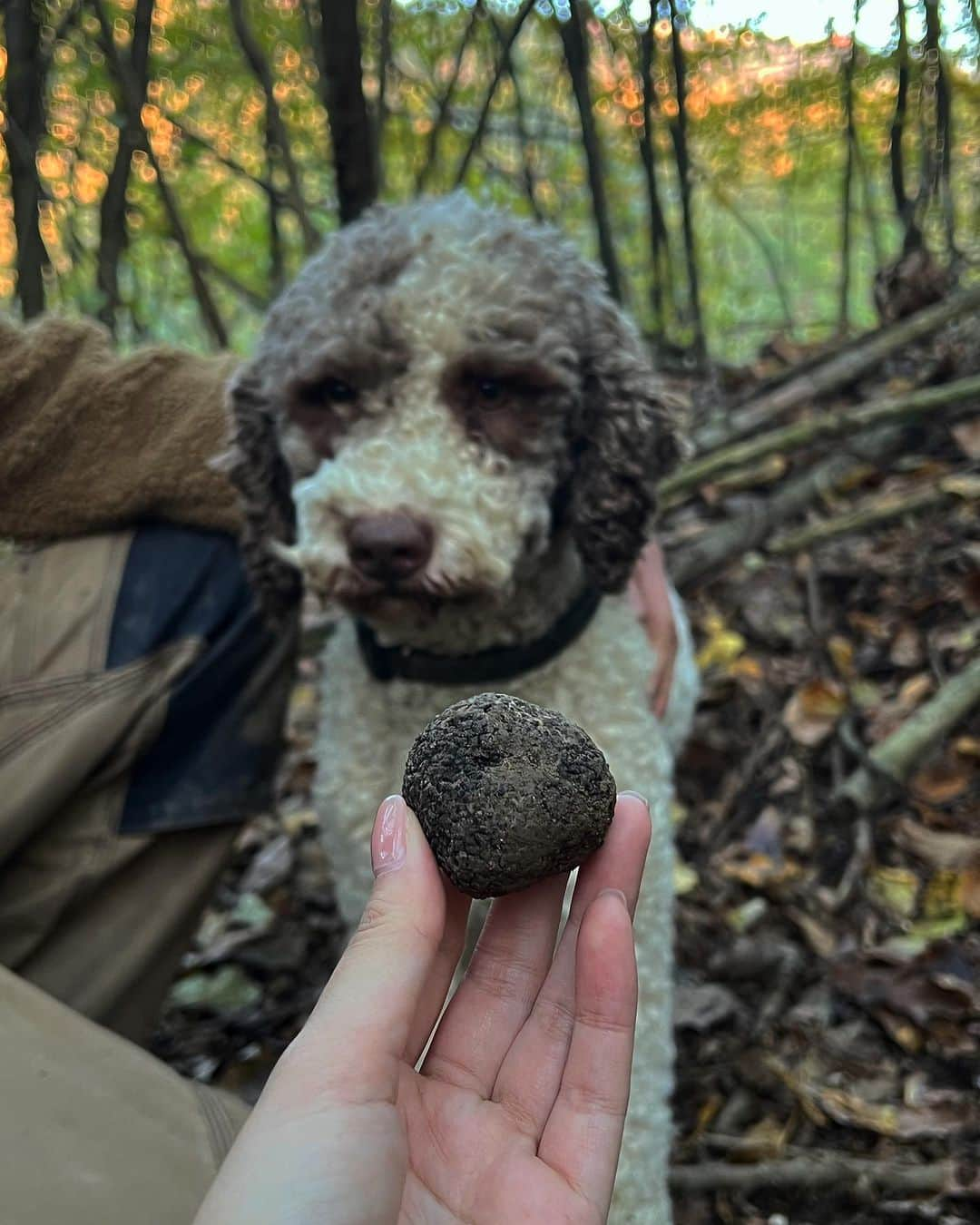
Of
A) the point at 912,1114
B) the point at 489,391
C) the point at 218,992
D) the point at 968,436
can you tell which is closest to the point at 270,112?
the point at 489,391

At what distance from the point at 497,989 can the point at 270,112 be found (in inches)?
138

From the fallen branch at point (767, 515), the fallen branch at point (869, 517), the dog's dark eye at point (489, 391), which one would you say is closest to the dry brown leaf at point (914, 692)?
the fallen branch at point (869, 517)

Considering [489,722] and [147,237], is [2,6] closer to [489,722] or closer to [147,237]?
[147,237]

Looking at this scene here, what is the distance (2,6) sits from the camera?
331 centimetres

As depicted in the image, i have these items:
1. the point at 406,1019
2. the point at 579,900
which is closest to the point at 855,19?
the point at 579,900

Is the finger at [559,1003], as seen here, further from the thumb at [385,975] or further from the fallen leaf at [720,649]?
the fallen leaf at [720,649]

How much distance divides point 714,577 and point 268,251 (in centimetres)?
273

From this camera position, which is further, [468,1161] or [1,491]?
[1,491]

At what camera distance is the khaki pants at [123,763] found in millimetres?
1888

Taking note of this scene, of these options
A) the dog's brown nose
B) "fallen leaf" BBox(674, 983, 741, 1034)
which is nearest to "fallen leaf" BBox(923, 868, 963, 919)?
"fallen leaf" BBox(674, 983, 741, 1034)

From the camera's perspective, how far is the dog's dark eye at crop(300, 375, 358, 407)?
88.7 inches

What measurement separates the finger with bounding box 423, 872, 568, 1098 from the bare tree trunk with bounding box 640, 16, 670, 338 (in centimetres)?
356

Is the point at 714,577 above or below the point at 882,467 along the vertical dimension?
below

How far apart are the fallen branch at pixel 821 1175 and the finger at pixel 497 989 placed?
0.94 m
